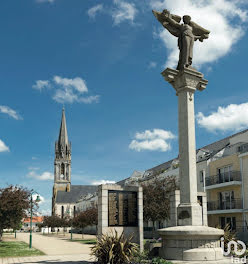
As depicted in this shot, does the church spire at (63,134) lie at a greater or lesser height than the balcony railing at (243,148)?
greater

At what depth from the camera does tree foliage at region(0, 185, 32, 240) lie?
2683 cm

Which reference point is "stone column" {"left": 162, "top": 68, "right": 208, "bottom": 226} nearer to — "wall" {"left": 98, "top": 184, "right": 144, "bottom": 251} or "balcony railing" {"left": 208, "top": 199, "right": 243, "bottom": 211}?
"wall" {"left": 98, "top": 184, "right": 144, "bottom": 251}

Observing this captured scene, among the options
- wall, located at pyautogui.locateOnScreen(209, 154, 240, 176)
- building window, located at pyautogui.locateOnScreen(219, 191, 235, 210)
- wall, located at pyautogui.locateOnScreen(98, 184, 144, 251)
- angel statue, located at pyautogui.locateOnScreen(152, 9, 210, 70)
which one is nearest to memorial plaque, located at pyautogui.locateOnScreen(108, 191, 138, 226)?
wall, located at pyautogui.locateOnScreen(98, 184, 144, 251)

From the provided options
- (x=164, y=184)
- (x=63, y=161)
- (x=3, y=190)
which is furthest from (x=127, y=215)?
(x=63, y=161)

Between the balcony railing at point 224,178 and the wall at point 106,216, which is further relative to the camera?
the balcony railing at point 224,178

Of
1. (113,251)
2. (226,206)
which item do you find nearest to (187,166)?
(113,251)

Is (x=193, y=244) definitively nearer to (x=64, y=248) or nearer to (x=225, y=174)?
(x=64, y=248)

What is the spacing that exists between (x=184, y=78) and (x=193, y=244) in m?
6.42

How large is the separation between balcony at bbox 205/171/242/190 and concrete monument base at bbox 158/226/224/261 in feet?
76.1

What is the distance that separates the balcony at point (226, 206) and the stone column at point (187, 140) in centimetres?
2203

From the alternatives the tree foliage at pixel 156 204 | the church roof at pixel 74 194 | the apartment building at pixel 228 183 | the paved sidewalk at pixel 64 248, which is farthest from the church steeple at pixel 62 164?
the tree foliage at pixel 156 204

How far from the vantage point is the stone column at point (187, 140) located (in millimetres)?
12977

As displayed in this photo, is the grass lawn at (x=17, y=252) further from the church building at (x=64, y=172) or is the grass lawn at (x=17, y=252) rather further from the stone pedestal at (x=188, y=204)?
the church building at (x=64, y=172)

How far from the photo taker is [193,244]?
11617 millimetres
